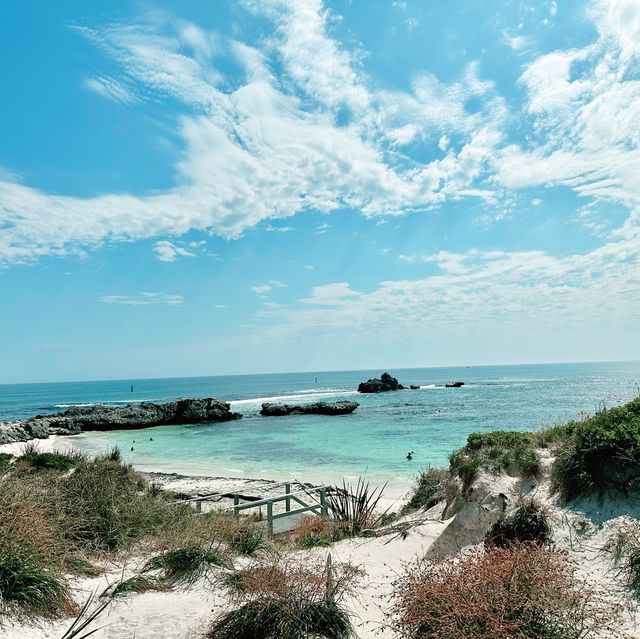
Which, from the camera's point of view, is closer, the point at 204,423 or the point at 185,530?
the point at 185,530

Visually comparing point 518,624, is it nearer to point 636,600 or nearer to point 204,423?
point 636,600

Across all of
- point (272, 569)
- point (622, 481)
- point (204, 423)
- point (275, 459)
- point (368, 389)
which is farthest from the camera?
point (368, 389)

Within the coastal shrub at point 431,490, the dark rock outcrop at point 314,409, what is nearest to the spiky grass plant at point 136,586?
the coastal shrub at point 431,490

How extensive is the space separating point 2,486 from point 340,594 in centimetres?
598

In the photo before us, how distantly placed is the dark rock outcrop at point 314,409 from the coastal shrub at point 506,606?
189ft

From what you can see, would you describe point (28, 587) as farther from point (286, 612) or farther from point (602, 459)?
point (602, 459)

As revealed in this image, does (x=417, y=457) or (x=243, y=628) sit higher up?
(x=243, y=628)

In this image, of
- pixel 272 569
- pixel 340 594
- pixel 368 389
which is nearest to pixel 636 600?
pixel 340 594

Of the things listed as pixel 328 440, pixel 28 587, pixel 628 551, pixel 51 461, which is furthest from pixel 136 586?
pixel 328 440

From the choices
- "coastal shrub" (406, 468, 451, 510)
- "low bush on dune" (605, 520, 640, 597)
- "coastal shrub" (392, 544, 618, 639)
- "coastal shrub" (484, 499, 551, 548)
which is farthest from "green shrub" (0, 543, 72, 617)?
"coastal shrub" (406, 468, 451, 510)

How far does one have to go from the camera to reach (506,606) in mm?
4766

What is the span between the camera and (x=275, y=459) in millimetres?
31703

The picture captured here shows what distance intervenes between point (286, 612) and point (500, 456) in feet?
21.1

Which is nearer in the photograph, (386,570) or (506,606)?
(506,606)
